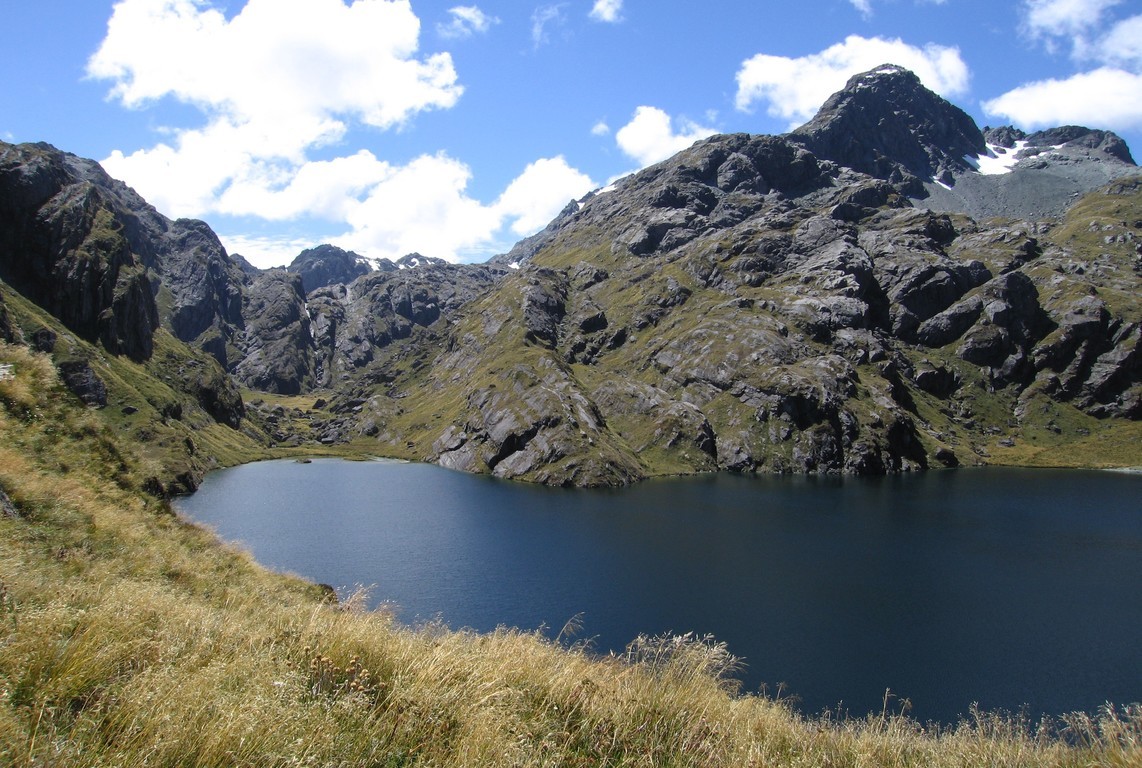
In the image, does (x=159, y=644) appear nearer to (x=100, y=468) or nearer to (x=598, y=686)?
(x=598, y=686)

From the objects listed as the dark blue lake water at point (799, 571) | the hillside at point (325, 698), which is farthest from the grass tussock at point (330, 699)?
the dark blue lake water at point (799, 571)

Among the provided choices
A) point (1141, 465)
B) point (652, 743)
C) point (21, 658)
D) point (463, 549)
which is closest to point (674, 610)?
point (463, 549)

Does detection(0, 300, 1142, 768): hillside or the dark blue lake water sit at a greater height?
detection(0, 300, 1142, 768): hillside

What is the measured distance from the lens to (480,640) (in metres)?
12.6

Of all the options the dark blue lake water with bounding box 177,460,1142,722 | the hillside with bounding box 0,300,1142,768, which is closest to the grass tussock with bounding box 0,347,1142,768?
the hillside with bounding box 0,300,1142,768

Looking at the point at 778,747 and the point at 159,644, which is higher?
the point at 159,644

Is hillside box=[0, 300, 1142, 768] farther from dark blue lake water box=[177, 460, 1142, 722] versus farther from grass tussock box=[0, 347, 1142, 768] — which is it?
dark blue lake water box=[177, 460, 1142, 722]

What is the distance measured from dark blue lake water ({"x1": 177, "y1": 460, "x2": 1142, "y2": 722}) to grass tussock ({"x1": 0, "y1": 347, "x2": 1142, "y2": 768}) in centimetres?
1163

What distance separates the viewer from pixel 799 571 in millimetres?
87125

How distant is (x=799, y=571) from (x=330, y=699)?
296 ft

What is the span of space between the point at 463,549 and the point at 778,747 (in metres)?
94.4

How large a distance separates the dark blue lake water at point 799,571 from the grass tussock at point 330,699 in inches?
458

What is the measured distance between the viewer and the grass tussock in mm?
5785

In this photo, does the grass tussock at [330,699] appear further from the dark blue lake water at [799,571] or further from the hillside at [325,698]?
the dark blue lake water at [799,571]
